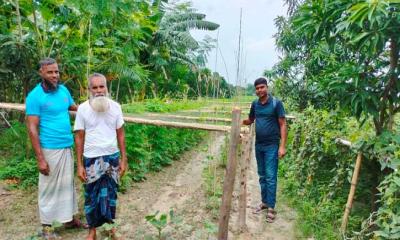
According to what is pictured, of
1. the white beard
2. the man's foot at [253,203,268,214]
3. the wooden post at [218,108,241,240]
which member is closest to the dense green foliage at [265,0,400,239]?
the man's foot at [253,203,268,214]

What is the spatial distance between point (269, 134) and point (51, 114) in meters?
2.18

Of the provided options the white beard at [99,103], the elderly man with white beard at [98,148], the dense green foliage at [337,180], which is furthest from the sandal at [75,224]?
the dense green foliage at [337,180]

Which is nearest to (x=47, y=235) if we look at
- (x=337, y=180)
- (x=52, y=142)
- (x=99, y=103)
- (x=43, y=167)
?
(x=43, y=167)

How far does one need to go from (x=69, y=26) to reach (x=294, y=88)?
5.20 meters

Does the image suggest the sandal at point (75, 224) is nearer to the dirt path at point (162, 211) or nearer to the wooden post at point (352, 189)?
the dirt path at point (162, 211)

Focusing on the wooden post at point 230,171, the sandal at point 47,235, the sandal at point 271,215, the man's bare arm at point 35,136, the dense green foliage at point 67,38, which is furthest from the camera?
the dense green foliage at point 67,38

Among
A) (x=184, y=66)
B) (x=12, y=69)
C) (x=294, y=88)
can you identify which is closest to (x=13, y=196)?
(x=12, y=69)

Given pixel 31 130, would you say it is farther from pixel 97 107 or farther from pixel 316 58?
pixel 316 58

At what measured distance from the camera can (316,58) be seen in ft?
22.0

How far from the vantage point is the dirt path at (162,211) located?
3510 mm

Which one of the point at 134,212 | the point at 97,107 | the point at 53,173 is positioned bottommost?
the point at 134,212

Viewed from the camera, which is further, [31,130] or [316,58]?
[316,58]

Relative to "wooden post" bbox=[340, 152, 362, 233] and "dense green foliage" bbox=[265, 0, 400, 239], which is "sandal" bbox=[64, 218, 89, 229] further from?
"wooden post" bbox=[340, 152, 362, 233]

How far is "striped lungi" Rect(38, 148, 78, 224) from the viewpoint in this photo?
126 inches
